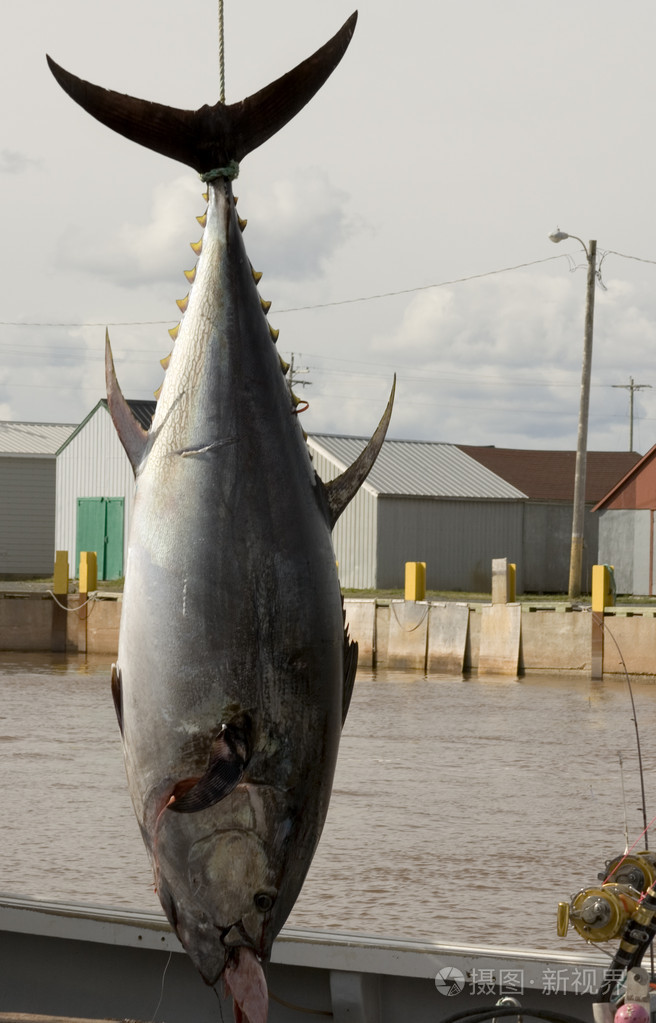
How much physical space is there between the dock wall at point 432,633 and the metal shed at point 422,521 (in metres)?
8.95

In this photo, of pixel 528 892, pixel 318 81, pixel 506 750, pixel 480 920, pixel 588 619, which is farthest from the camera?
pixel 588 619

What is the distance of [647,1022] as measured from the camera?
3.21 metres

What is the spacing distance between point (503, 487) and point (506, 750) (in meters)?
22.2

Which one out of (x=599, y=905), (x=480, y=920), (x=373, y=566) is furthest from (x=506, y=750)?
(x=373, y=566)

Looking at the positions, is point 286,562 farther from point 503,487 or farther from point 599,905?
point 503,487

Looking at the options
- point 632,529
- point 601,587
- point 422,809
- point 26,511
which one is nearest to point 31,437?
point 26,511

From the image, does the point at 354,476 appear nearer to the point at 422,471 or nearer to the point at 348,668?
the point at 348,668

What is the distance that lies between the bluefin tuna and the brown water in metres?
3.55

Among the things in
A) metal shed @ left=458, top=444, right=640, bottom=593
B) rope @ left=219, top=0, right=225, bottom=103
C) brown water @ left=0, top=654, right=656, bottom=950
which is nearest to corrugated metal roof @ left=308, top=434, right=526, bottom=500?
metal shed @ left=458, top=444, right=640, bottom=593

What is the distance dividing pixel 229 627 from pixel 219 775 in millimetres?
231

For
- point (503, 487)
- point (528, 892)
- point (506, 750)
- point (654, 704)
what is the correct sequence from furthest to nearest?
point (503, 487), point (654, 704), point (506, 750), point (528, 892)

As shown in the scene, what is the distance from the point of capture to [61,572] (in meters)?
Answer: 26.7

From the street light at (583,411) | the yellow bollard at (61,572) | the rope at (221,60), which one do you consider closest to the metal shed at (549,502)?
→ the street light at (583,411)

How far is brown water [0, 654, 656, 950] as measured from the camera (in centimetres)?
923
